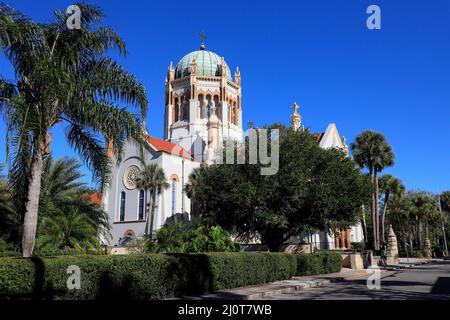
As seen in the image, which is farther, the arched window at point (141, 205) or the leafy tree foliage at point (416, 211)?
the leafy tree foliage at point (416, 211)

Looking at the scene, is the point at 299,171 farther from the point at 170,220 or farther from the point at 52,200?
A: the point at 170,220

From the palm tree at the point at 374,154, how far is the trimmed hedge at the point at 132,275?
26.1 m

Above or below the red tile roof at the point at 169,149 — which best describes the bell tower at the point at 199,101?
above

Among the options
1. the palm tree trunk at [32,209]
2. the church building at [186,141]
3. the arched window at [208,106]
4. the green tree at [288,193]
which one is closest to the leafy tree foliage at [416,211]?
the church building at [186,141]

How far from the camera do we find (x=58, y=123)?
13039 mm

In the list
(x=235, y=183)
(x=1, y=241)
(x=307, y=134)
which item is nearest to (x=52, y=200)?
(x=1, y=241)

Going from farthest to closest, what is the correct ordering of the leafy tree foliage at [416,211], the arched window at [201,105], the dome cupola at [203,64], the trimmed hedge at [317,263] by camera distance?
the leafy tree foliage at [416,211], the dome cupola at [203,64], the arched window at [201,105], the trimmed hedge at [317,263]

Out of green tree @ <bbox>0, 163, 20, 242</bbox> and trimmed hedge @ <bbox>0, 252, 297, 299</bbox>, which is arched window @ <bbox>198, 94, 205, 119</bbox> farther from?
trimmed hedge @ <bbox>0, 252, 297, 299</bbox>

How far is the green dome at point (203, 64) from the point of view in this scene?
60.3m

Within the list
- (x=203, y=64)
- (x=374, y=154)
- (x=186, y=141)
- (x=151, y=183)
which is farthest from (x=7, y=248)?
(x=203, y=64)

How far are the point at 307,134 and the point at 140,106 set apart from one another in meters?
18.0

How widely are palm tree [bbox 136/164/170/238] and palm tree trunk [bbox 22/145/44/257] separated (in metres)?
31.6

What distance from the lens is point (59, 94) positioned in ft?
37.0

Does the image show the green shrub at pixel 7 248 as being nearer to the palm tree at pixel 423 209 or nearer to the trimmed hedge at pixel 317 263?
the trimmed hedge at pixel 317 263
